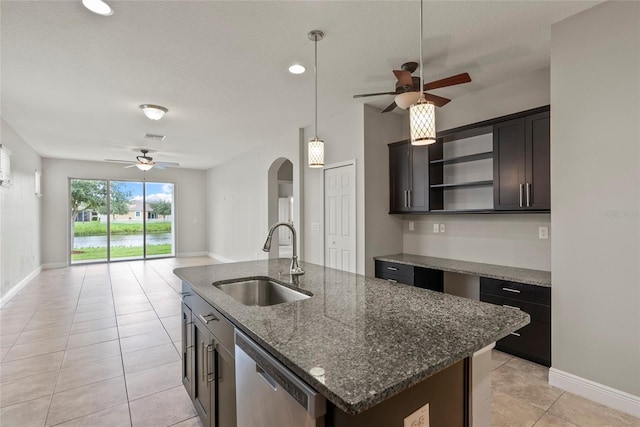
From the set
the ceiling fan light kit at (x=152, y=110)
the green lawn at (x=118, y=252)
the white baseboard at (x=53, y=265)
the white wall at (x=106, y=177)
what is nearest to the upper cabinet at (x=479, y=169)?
the ceiling fan light kit at (x=152, y=110)

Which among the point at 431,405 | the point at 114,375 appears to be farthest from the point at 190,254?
the point at 431,405

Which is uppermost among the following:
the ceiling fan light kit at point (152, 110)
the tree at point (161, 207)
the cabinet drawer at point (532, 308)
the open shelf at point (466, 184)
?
the ceiling fan light kit at point (152, 110)

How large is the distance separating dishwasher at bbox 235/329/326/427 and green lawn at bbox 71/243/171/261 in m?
9.14

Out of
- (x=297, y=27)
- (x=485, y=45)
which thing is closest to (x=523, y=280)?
(x=485, y=45)

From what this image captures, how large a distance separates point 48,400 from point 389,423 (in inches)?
108

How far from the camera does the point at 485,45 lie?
108 inches

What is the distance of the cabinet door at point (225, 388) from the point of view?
60.6 inches

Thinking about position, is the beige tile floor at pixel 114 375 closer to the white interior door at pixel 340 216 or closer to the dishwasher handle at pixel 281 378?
the dishwasher handle at pixel 281 378

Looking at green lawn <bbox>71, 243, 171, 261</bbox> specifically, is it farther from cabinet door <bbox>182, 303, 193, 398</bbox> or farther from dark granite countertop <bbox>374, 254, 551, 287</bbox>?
cabinet door <bbox>182, 303, 193, 398</bbox>

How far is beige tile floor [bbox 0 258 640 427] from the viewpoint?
2.19 m

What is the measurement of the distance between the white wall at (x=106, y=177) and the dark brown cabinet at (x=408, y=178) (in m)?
7.54

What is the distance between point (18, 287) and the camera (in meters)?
5.54

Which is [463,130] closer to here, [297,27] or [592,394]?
[297,27]

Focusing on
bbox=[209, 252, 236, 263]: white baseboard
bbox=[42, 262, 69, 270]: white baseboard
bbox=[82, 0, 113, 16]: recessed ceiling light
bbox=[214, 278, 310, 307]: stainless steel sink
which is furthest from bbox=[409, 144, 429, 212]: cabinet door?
bbox=[42, 262, 69, 270]: white baseboard
